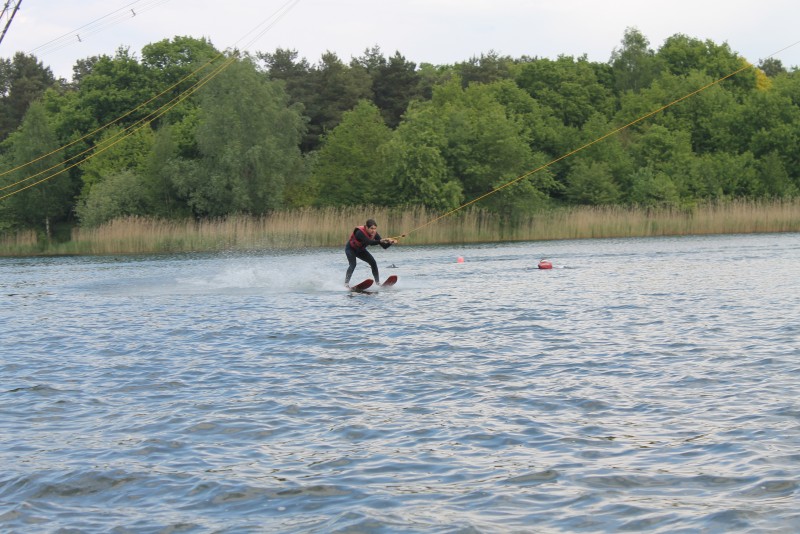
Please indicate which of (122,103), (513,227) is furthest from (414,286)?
(122,103)

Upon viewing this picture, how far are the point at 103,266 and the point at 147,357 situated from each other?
26157mm

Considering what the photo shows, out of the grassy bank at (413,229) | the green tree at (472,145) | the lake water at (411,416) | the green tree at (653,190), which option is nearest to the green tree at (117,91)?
the green tree at (472,145)

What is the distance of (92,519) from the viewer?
6816 millimetres

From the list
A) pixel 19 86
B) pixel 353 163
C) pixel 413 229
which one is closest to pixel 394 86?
pixel 353 163

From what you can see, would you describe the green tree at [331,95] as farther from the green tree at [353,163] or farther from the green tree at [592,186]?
the green tree at [592,186]

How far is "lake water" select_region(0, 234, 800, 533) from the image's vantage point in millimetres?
6805

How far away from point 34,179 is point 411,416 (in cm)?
6711

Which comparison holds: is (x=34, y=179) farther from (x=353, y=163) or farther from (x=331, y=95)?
(x=331, y=95)

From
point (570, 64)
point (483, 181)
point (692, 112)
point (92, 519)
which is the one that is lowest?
point (92, 519)

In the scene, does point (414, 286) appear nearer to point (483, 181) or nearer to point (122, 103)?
point (483, 181)

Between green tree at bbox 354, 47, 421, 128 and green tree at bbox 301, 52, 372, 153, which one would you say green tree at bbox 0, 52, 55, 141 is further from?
green tree at bbox 354, 47, 421, 128

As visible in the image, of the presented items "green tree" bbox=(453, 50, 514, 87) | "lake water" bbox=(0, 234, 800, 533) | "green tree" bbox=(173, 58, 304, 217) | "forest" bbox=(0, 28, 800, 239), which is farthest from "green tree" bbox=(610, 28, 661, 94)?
"lake water" bbox=(0, 234, 800, 533)

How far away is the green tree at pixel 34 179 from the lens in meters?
70.1

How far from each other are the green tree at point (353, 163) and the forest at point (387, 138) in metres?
0.14
